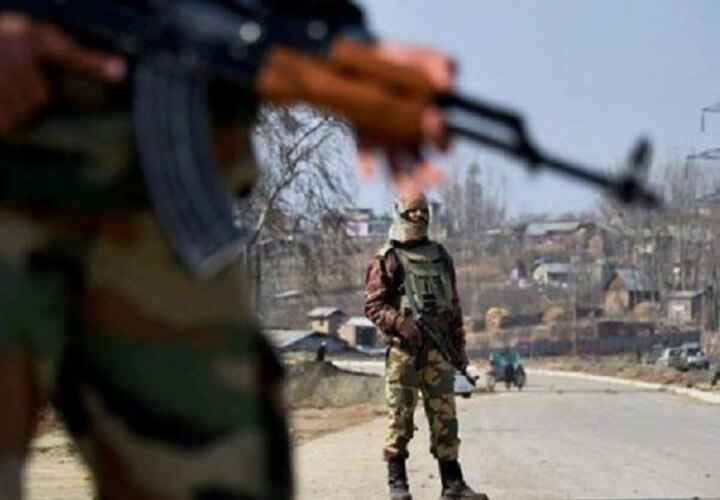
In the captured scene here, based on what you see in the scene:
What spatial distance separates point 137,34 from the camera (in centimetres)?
251

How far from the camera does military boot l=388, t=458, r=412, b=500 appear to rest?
870cm

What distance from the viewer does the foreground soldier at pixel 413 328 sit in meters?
8.68

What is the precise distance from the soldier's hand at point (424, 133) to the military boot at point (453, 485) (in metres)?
5.92

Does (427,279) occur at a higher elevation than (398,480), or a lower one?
higher

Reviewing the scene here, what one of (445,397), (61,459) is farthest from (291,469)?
(61,459)

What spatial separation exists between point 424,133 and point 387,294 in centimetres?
647

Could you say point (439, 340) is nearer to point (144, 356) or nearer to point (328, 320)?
point (144, 356)

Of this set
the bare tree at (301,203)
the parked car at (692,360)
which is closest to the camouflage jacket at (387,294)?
the bare tree at (301,203)

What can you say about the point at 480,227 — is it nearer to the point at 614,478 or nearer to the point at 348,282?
the point at 348,282

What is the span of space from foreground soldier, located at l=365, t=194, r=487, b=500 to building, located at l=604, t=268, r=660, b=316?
9494cm

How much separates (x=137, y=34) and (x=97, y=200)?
252 millimetres

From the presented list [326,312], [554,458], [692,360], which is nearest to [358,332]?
[326,312]

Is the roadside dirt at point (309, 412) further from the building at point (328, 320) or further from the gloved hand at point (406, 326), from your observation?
the building at point (328, 320)

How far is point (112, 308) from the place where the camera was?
2.49m
